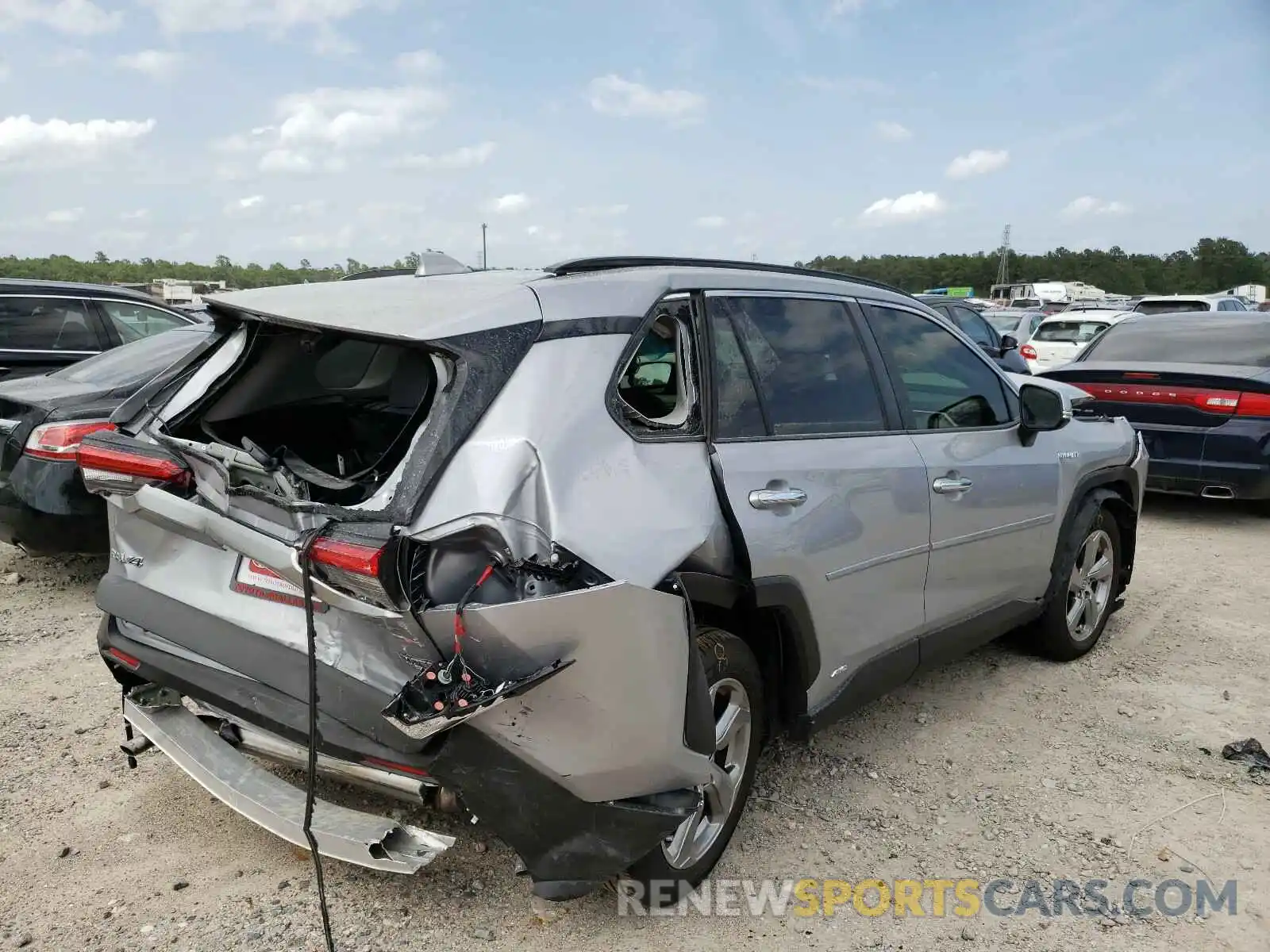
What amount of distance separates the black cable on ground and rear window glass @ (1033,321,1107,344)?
15.3m

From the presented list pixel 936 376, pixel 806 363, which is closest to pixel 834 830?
pixel 806 363

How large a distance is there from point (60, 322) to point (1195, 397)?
866 cm

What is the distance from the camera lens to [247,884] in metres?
2.73

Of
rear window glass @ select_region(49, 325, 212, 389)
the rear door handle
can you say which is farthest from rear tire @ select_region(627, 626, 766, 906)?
rear window glass @ select_region(49, 325, 212, 389)

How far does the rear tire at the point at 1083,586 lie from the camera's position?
14.1 ft

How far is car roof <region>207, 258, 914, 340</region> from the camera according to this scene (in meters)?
2.33

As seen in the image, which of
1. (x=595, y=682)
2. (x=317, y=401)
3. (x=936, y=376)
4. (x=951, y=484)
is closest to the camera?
(x=595, y=682)

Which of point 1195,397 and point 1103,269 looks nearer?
point 1195,397

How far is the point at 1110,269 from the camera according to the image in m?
71.5

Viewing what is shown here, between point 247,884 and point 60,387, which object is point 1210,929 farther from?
point 60,387

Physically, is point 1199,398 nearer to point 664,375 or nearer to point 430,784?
point 664,375

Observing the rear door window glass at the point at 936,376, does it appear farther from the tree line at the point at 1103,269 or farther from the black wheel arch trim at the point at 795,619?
the tree line at the point at 1103,269

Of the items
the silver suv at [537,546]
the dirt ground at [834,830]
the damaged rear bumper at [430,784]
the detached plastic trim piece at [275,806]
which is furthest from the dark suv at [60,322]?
the damaged rear bumper at [430,784]

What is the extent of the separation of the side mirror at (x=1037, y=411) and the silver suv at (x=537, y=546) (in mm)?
507
